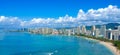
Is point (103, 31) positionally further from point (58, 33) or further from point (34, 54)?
point (34, 54)

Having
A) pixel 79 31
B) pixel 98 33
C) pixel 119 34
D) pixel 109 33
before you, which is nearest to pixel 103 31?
pixel 98 33

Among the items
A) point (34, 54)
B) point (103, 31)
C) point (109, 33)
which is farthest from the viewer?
point (103, 31)

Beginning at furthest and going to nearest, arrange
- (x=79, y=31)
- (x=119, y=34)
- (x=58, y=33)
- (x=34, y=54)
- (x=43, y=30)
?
(x=43, y=30) < (x=58, y=33) < (x=79, y=31) < (x=119, y=34) < (x=34, y=54)

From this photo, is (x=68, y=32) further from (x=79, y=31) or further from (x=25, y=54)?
(x=25, y=54)

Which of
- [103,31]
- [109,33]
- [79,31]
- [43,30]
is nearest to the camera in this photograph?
[109,33]

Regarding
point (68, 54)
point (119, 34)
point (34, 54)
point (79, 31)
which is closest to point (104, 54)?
point (68, 54)

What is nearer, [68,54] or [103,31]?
[68,54]

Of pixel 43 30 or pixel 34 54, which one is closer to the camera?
pixel 34 54

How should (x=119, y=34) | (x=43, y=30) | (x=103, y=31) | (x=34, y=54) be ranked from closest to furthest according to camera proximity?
(x=34, y=54) < (x=119, y=34) < (x=103, y=31) < (x=43, y=30)
